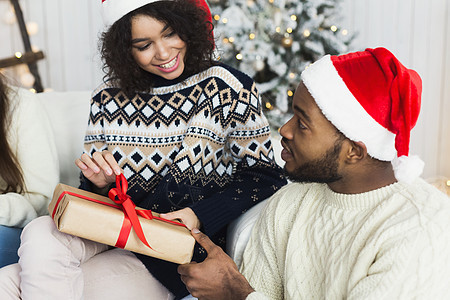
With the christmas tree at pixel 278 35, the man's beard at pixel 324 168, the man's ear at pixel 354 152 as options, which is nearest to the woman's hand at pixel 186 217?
the man's beard at pixel 324 168

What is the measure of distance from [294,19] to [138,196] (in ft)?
6.37

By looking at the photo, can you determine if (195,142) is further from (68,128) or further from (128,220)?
(68,128)

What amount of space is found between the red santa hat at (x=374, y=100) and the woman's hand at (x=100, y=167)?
0.61m

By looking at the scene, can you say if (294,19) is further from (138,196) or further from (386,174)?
(386,174)

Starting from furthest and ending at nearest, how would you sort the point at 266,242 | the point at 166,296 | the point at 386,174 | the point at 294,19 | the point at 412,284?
the point at 294,19
the point at 166,296
the point at 266,242
the point at 386,174
the point at 412,284

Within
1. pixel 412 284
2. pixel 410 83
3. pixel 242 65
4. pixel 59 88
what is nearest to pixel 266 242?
pixel 412 284

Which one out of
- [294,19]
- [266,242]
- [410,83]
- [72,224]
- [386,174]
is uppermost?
[294,19]

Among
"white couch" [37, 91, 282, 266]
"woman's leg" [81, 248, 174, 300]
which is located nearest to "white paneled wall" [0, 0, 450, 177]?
"white couch" [37, 91, 282, 266]

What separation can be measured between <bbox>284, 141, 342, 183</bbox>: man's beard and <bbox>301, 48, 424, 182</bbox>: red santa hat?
6 cm

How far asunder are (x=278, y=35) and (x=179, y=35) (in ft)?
5.72

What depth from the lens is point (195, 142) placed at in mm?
1434

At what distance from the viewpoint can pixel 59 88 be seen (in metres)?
3.50

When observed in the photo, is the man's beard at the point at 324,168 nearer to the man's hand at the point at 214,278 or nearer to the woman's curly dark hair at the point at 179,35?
the man's hand at the point at 214,278

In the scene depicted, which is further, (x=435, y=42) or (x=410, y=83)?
(x=435, y=42)
